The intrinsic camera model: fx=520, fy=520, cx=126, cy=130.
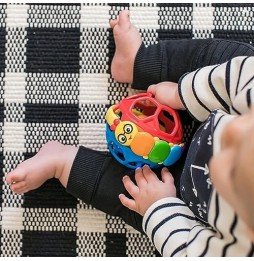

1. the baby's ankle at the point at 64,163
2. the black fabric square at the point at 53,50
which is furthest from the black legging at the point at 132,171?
the black fabric square at the point at 53,50

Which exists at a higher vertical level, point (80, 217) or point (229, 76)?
point (229, 76)

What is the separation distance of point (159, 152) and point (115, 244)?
19 cm

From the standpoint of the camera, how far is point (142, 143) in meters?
0.73

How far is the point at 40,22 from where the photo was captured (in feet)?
2.77

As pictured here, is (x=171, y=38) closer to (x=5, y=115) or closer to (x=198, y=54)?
(x=198, y=54)

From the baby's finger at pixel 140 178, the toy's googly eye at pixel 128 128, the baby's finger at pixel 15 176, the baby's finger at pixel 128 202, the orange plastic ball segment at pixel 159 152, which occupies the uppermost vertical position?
the toy's googly eye at pixel 128 128

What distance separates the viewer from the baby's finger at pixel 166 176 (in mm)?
764

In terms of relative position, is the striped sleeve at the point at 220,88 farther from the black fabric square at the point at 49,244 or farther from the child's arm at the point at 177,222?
the black fabric square at the point at 49,244

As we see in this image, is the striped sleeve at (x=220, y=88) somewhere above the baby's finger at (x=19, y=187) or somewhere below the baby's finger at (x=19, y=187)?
above

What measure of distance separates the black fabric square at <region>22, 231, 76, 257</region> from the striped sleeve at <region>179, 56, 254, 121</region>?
0.29 m

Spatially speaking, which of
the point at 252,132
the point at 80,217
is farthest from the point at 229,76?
Result: the point at 80,217

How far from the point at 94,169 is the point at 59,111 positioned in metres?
0.12

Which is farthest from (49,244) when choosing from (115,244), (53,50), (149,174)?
(53,50)

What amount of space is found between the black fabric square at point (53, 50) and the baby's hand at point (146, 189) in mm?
205
